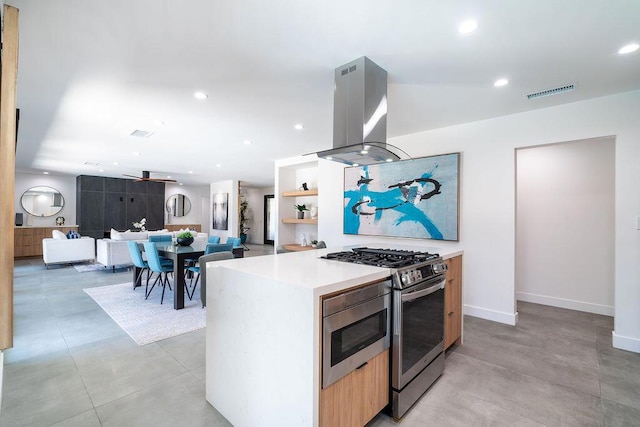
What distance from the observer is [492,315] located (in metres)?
3.59

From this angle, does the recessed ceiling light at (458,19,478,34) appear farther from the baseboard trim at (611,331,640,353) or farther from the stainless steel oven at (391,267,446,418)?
the baseboard trim at (611,331,640,353)

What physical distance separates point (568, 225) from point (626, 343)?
5.71 feet

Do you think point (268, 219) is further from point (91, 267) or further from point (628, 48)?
point (628, 48)

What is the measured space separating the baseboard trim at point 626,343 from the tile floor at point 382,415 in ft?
0.30

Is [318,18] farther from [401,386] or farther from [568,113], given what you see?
[568,113]

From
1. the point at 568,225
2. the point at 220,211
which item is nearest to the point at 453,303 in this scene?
the point at 568,225

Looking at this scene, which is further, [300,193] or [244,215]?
[244,215]

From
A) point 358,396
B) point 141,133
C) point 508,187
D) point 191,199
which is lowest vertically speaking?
point 358,396

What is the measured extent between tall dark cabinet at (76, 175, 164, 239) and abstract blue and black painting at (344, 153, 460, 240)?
27.0ft

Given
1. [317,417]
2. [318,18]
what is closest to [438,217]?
[318,18]

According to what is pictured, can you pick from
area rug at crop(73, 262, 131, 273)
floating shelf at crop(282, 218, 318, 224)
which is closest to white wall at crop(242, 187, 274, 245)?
area rug at crop(73, 262, 131, 273)

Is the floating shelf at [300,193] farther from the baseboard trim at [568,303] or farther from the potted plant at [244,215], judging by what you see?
the potted plant at [244,215]

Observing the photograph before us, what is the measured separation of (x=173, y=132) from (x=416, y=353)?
4.24m

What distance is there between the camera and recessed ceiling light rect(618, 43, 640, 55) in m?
2.08
